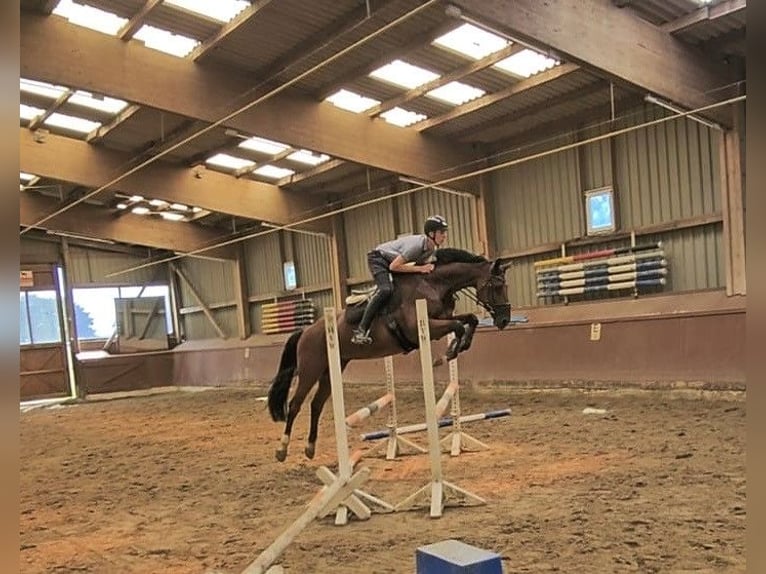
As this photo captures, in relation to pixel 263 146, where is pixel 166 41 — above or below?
above

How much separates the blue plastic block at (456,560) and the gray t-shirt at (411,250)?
3.26 metres

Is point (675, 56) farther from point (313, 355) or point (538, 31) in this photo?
point (313, 355)

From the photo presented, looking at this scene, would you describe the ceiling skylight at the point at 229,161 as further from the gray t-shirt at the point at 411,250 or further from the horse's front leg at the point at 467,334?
the horse's front leg at the point at 467,334

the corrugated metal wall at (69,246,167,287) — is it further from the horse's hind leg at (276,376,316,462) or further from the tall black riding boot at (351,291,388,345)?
the tall black riding boot at (351,291,388,345)

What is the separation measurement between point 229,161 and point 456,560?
36.4 feet

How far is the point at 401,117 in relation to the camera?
31.7ft

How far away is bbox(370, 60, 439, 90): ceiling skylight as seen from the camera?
26.4 feet

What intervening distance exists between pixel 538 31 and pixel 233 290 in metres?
12.1

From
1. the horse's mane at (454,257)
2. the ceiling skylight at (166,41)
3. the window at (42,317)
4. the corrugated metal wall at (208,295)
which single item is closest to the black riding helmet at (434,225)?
the horse's mane at (454,257)

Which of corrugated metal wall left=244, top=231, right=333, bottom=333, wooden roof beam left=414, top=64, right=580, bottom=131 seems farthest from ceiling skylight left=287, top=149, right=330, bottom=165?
wooden roof beam left=414, top=64, right=580, bottom=131

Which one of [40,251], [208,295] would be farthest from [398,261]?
[40,251]

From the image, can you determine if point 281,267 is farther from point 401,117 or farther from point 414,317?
point 414,317

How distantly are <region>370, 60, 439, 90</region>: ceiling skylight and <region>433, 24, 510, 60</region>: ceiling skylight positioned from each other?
66 centimetres

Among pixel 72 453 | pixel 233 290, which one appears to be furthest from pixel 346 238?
pixel 72 453
